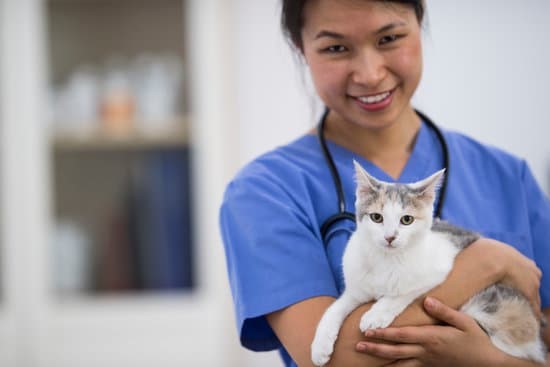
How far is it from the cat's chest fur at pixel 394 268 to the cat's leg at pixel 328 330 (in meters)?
0.03

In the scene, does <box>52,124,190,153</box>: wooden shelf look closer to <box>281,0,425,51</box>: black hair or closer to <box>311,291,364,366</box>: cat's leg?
<box>281,0,425,51</box>: black hair

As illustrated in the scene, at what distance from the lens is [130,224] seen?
2.27 metres

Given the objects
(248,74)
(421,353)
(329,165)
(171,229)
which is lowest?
(171,229)

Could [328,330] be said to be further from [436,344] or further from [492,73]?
[492,73]

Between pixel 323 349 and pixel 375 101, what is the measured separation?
1.38 feet

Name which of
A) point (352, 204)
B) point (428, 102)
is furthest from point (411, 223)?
point (428, 102)

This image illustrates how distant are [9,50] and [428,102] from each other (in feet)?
4.90

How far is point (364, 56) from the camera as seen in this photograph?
0.99 metres

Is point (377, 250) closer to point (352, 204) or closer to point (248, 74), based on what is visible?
point (352, 204)

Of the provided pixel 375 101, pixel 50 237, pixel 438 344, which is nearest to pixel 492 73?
pixel 375 101

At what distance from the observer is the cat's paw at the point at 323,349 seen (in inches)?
34.0

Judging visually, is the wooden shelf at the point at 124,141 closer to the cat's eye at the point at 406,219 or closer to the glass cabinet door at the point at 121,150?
the glass cabinet door at the point at 121,150

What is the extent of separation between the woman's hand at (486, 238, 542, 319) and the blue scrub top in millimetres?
117

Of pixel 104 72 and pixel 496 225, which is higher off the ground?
pixel 104 72
